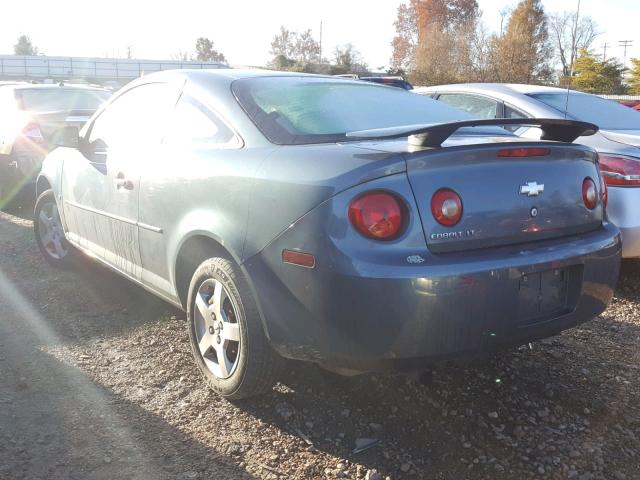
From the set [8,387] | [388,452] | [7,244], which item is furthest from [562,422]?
[7,244]

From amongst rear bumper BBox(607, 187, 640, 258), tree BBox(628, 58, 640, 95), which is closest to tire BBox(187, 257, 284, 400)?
rear bumper BBox(607, 187, 640, 258)

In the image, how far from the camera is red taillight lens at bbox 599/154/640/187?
4.24m

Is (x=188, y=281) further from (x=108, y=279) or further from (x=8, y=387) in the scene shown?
(x=108, y=279)

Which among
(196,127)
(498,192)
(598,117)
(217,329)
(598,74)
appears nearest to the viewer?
(498,192)

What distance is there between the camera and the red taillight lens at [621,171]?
13.9 feet

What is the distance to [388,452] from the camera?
255cm

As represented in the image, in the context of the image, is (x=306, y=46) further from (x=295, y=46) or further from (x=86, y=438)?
(x=86, y=438)

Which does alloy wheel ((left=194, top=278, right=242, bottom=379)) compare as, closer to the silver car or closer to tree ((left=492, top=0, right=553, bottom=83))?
the silver car

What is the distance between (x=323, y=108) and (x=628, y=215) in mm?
2381

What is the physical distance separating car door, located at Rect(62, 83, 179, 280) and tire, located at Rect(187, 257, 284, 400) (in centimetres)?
76

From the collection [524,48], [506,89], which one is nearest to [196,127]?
[506,89]

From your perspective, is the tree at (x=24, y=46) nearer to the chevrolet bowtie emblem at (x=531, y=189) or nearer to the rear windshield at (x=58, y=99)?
the rear windshield at (x=58, y=99)

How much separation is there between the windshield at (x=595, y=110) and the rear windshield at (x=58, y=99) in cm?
632

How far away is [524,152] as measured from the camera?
2.60 m
